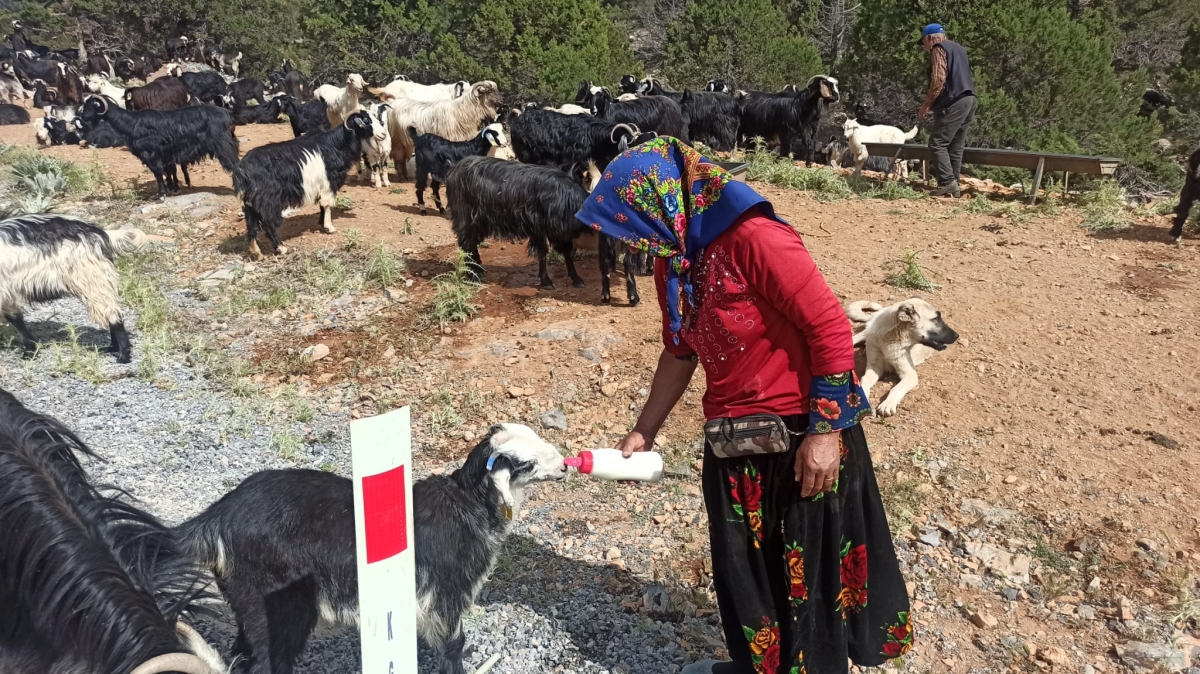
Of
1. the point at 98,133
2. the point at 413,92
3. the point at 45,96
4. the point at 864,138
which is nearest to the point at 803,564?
the point at 864,138

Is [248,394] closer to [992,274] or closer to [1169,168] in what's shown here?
[992,274]

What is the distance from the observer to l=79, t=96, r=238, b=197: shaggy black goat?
33.7 feet

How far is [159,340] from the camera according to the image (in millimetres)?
5883

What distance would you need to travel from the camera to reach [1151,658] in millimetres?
2871

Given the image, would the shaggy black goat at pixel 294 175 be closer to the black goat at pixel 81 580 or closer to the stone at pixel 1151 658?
the black goat at pixel 81 580

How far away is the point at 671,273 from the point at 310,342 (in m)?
4.65

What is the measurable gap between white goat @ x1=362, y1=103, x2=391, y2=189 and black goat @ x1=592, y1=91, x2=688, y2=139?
304 centimetres

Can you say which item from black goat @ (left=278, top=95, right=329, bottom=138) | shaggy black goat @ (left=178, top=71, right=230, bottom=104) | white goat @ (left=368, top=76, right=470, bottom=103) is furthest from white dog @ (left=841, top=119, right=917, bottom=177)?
shaggy black goat @ (left=178, top=71, right=230, bottom=104)

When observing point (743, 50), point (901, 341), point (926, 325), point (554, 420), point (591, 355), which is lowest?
point (554, 420)

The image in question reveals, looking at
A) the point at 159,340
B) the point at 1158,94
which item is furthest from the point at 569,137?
the point at 1158,94

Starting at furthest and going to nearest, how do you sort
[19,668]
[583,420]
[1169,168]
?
[1169,168], [583,420], [19,668]

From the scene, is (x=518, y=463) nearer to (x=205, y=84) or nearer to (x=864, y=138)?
(x=864, y=138)

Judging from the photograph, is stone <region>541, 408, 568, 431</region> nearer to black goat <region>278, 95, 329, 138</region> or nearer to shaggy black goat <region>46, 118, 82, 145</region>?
black goat <region>278, 95, 329, 138</region>

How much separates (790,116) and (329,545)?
1206 cm
